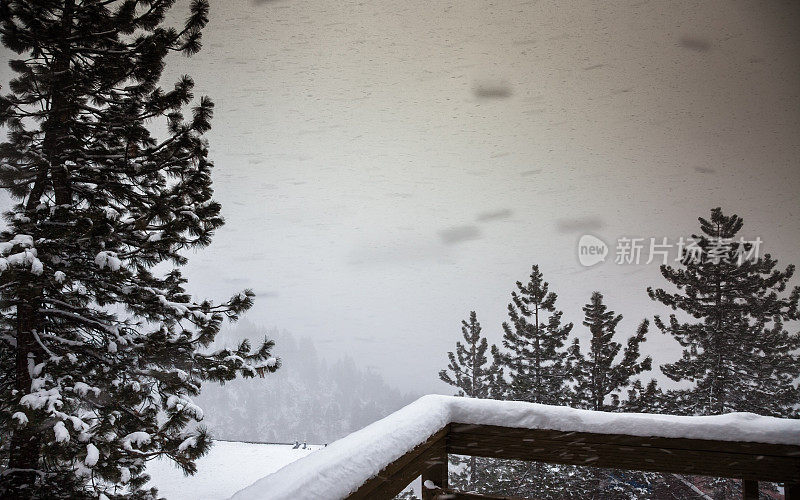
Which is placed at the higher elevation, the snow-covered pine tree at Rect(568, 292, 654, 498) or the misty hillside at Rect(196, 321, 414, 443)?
the snow-covered pine tree at Rect(568, 292, 654, 498)

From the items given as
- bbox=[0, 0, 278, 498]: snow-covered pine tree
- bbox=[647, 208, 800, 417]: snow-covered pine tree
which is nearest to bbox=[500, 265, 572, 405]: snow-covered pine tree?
bbox=[647, 208, 800, 417]: snow-covered pine tree

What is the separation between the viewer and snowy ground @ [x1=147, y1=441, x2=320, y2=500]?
13.6 metres

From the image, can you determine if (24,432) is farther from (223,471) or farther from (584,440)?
(223,471)

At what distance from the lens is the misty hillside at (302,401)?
36.7 metres

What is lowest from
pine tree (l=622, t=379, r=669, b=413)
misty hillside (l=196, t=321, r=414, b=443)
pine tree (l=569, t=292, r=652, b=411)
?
misty hillside (l=196, t=321, r=414, b=443)

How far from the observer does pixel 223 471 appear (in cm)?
1608

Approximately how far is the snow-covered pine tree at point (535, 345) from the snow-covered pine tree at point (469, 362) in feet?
5.53

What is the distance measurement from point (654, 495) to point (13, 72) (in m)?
14.9

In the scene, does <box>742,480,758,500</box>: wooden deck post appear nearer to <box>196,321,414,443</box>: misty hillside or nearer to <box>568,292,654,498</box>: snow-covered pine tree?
<box>568,292,654,498</box>: snow-covered pine tree

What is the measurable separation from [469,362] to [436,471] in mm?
14818

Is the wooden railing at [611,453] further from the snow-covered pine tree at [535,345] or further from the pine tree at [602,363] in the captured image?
the snow-covered pine tree at [535,345]

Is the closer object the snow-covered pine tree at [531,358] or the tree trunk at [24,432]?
the tree trunk at [24,432]

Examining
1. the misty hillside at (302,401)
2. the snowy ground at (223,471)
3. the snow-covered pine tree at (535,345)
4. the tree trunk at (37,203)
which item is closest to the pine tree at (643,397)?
the snow-covered pine tree at (535,345)

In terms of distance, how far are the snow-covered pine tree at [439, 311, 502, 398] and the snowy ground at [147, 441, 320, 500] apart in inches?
222
